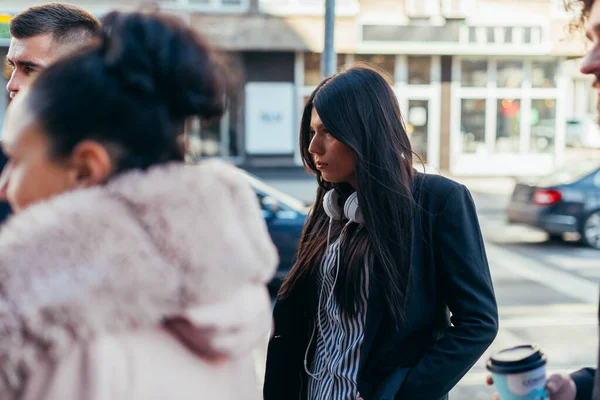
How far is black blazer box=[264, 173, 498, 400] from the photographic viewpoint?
2.20 metres

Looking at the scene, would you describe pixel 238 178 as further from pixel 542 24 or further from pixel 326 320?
pixel 542 24

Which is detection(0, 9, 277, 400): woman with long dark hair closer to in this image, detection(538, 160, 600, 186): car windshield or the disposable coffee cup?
the disposable coffee cup

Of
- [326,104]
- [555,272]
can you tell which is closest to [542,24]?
[555,272]

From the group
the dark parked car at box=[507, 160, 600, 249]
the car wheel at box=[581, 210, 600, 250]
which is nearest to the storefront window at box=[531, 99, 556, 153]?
the dark parked car at box=[507, 160, 600, 249]

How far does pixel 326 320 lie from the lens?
235cm

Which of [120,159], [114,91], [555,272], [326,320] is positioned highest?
[114,91]

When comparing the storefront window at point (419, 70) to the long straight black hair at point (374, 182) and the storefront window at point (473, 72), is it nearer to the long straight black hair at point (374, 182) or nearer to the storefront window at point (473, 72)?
the storefront window at point (473, 72)

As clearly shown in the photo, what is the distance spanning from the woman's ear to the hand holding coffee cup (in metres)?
1.00

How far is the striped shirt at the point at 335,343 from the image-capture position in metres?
2.20

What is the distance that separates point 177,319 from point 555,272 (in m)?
9.46

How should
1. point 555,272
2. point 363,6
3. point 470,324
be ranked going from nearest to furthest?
point 470,324 < point 555,272 < point 363,6

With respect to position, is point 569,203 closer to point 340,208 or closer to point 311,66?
point 340,208

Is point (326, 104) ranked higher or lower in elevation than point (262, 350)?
higher

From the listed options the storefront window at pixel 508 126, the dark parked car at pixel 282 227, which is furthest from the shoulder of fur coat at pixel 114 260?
the storefront window at pixel 508 126
